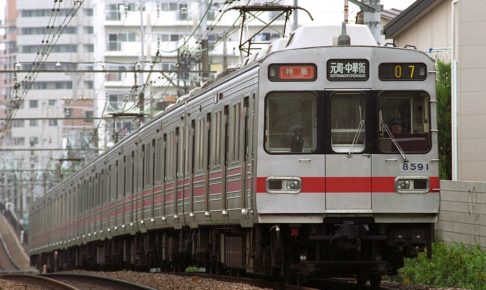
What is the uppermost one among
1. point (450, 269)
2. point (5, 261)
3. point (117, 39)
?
point (117, 39)

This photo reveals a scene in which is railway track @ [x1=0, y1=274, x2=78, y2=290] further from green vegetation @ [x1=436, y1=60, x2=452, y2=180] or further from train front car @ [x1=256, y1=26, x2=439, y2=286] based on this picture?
green vegetation @ [x1=436, y1=60, x2=452, y2=180]

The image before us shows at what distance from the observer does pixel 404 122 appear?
14.1 meters

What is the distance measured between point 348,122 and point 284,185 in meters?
1.01

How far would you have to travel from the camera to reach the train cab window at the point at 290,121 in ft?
46.1

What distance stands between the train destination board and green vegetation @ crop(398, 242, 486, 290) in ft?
11.4

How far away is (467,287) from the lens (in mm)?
16031

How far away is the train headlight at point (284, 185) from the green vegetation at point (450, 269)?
10.9ft

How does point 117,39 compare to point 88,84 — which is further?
point 88,84

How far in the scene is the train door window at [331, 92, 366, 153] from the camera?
1399cm

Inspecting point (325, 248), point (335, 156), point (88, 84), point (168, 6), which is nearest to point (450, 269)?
point (325, 248)

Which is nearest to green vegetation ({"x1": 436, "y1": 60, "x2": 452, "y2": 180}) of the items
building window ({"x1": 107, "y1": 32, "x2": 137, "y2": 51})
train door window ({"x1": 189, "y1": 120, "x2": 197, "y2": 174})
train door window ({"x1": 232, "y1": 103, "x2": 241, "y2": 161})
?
train door window ({"x1": 189, "y1": 120, "x2": 197, "y2": 174})

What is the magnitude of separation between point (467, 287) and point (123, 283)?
6169 mm

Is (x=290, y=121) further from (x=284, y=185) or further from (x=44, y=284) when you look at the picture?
(x=44, y=284)

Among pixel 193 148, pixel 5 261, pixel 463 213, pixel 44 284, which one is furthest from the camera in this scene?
pixel 5 261
